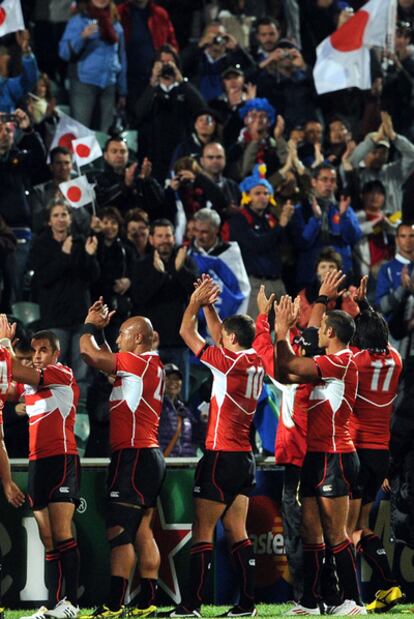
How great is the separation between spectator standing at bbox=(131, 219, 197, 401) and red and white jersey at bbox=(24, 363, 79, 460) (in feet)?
11.7

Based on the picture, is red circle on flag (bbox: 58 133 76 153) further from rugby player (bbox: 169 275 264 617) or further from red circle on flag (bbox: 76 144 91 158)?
rugby player (bbox: 169 275 264 617)

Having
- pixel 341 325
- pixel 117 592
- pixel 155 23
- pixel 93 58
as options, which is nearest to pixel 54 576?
pixel 117 592

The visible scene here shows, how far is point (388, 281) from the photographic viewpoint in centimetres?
1603

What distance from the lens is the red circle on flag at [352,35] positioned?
19.4 m

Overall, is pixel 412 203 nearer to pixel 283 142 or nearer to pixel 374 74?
Result: pixel 283 142

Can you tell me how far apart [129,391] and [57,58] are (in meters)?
9.97

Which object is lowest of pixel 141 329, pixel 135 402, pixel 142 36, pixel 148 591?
pixel 148 591

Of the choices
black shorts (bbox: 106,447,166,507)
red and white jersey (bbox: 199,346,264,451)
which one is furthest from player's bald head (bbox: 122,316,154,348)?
black shorts (bbox: 106,447,166,507)

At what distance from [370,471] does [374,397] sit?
1.91 feet

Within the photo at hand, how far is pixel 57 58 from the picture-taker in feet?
67.6

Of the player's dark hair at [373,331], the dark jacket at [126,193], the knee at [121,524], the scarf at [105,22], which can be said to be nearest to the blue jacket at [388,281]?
the dark jacket at [126,193]

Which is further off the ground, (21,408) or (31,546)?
(21,408)

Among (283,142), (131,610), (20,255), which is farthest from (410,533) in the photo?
(283,142)

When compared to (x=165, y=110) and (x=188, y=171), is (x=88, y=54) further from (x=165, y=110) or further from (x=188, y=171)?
(x=188, y=171)
